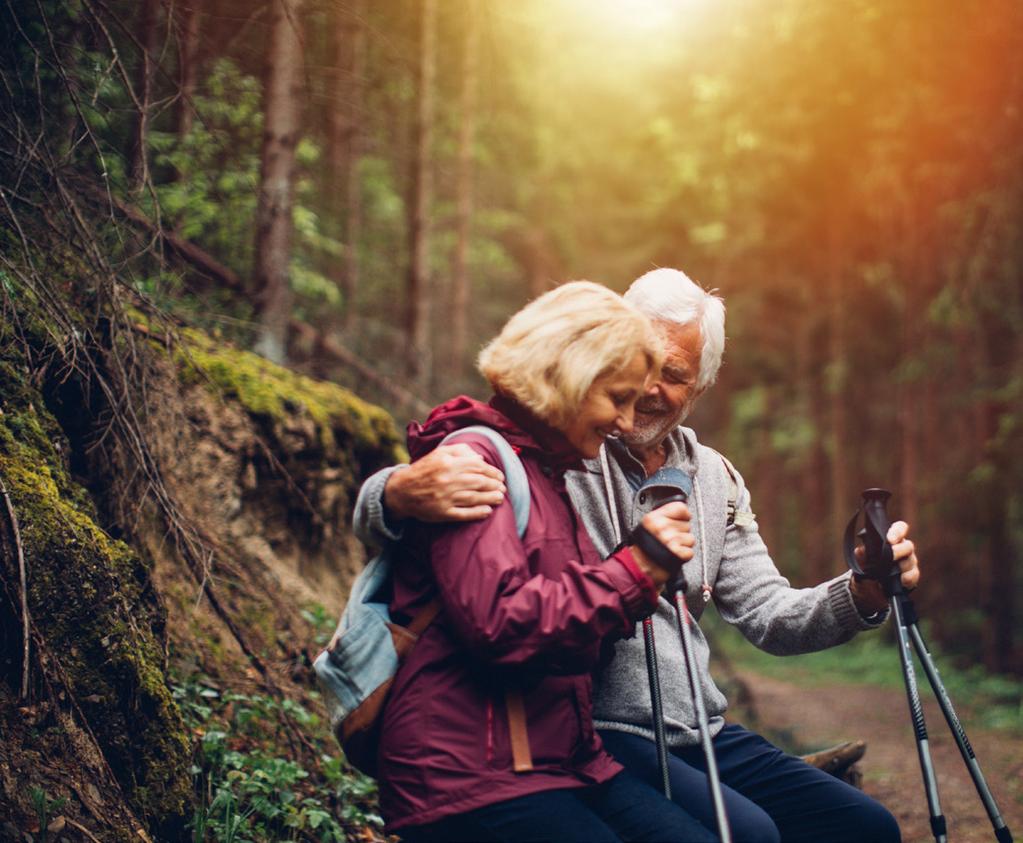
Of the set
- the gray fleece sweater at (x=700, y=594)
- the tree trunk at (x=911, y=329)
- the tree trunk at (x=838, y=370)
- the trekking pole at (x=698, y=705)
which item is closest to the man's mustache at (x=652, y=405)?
the gray fleece sweater at (x=700, y=594)

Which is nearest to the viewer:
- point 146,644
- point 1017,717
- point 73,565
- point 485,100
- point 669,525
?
point 669,525

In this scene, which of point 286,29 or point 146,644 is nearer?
point 146,644

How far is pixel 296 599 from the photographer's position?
6059 mm

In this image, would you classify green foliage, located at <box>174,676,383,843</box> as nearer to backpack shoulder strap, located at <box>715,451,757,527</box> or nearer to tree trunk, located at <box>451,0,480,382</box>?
backpack shoulder strap, located at <box>715,451,757,527</box>

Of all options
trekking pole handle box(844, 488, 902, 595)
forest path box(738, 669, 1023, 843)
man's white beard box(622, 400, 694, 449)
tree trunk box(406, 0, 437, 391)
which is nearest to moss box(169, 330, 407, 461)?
man's white beard box(622, 400, 694, 449)

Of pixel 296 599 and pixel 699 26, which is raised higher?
pixel 699 26

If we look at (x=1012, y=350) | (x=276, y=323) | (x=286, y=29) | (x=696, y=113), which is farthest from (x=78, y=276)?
(x=696, y=113)

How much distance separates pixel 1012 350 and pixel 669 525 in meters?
14.2

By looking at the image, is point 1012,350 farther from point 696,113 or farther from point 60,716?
point 60,716

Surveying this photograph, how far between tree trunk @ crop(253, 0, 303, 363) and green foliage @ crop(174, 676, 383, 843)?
14.8ft

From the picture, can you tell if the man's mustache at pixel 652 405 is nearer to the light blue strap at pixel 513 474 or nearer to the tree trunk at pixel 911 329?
the light blue strap at pixel 513 474

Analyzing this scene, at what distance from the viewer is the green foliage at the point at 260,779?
12.0ft

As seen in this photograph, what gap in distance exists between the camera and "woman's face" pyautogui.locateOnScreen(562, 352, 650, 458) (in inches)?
99.4

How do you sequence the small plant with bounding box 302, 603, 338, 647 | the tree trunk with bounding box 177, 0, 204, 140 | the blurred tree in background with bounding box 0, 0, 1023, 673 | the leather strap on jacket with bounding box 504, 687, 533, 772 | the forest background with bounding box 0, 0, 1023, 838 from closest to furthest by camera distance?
the leather strap on jacket with bounding box 504, 687, 533, 772 < the tree trunk with bounding box 177, 0, 204, 140 < the forest background with bounding box 0, 0, 1023, 838 < the blurred tree in background with bounding box 0, 0, 1023, 673 < the small plant with bounding box 302, 603, 338, 647
